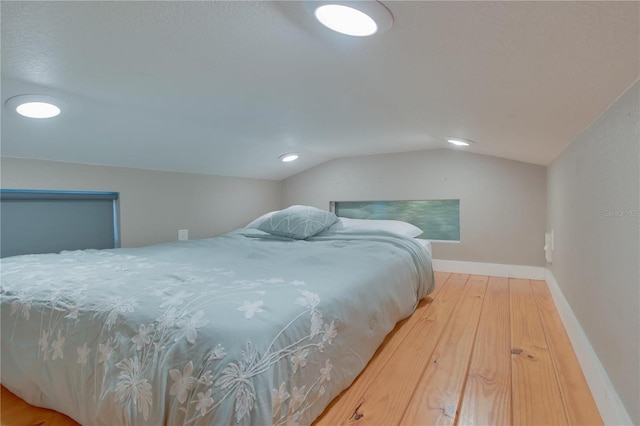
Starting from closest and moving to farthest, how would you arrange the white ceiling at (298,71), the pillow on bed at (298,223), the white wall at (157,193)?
1. the white ceiling at (298,71)
2. the white wall at (157,193)
3. the pillow on bed at (298,223)

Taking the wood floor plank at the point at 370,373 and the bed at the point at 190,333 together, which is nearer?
the bed at the point at 190,333

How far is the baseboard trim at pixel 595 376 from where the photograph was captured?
1.00m

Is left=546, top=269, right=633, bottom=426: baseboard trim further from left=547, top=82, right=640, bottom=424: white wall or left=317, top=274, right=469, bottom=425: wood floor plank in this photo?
left=317, top=274, right=469, bottom=425: wood floor plank

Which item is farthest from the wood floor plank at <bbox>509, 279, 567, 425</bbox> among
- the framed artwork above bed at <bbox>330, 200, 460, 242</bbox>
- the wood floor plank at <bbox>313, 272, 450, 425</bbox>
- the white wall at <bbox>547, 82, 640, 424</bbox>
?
the framed artwork above bed at <bbox>330, 200, 460, 242</bbox>

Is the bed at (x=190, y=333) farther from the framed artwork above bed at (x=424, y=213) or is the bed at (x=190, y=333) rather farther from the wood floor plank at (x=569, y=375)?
the framed artwork above bed at (x=424, y=213)

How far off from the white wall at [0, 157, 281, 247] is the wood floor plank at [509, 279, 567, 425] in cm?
271

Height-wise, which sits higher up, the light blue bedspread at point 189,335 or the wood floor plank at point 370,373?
the light blue bedspread at point 189,335

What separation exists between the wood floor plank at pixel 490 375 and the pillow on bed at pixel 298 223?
1.36 metres

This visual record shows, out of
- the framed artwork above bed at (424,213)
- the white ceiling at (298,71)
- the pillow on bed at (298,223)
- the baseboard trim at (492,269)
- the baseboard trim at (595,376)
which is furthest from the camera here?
the framed artwork above bed at (424,213)

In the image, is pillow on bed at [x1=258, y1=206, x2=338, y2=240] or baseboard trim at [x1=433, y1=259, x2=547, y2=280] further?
baseboard trim at [x1=433, y1=259, x2=547, y2=280]

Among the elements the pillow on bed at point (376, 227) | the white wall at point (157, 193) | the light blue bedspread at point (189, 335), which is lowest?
the light blue bedspread at point (189, 335)

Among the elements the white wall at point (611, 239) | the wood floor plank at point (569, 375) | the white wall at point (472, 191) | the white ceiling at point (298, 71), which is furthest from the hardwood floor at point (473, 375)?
the white ceiling at point (298, 71)

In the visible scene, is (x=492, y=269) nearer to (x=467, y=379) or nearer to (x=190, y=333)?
(x=467, y=379)

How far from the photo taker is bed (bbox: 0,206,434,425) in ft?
2.76
